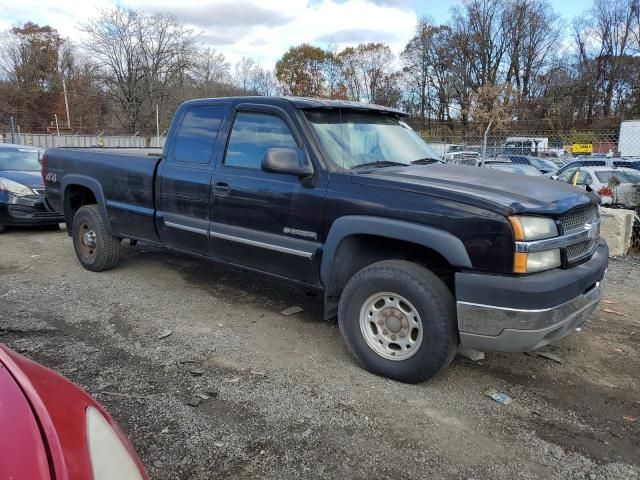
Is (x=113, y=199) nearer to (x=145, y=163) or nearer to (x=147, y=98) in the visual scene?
(x=145, y=163)

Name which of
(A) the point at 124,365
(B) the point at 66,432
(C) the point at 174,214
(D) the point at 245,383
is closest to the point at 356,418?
(D) the point at 245,383

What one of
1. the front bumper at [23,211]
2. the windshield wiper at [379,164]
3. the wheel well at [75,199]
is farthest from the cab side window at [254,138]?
the front bumper at [23,211]

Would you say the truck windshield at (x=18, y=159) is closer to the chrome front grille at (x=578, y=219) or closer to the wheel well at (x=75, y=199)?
the wheel well at (x=75, y=199)

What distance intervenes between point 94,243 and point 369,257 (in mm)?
3893

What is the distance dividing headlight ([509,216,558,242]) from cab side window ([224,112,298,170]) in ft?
5.94

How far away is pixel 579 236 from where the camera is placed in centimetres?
342

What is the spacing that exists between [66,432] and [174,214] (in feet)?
12.4

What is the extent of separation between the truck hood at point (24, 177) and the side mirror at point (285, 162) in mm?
6569

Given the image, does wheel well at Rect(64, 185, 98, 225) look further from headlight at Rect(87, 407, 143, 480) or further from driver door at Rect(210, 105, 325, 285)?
headlight at Rect(87, 407, 143, 480)

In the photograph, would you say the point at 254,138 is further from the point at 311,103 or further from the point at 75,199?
the point at 75,199

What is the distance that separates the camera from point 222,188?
4473 mm

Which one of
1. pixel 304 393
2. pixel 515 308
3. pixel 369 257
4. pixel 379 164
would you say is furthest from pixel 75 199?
pixel 515 308

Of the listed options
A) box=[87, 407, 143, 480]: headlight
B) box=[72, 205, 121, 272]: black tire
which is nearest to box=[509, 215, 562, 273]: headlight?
box=[87, 407, 143, 480]: headlight

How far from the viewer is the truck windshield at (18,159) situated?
934 centimetres
